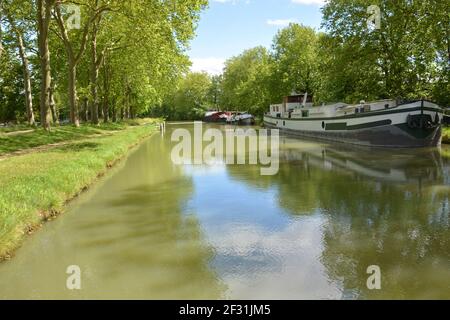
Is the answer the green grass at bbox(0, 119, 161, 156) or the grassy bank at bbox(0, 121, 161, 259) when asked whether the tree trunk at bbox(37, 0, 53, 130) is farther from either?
the grassy bank at bbox(0, 121, 161, 259)

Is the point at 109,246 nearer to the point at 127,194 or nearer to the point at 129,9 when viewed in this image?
the point at 127,194

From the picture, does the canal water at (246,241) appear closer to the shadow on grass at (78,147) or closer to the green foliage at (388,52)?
the shadow on grass at (78,147)

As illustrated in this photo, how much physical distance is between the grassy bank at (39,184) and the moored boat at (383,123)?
18295mm

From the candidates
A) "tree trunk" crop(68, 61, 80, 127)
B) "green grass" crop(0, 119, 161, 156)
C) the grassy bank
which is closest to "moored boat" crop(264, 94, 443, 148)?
the grassy bank

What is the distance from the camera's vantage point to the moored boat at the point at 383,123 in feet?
93.0

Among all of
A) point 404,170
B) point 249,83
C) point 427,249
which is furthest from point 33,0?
point 249,83

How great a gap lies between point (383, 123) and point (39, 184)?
23.8 metres

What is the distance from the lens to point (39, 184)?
12695 mm

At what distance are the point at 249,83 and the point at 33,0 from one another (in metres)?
48.7

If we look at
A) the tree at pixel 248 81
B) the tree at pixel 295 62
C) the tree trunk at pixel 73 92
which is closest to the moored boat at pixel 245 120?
the tree at pixel 248 81

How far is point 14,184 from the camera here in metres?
12.4

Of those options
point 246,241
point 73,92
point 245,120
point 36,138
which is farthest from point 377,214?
point 245,120

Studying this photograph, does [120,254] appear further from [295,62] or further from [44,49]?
[295,62]

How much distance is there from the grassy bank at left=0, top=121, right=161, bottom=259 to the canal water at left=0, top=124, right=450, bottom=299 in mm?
381
